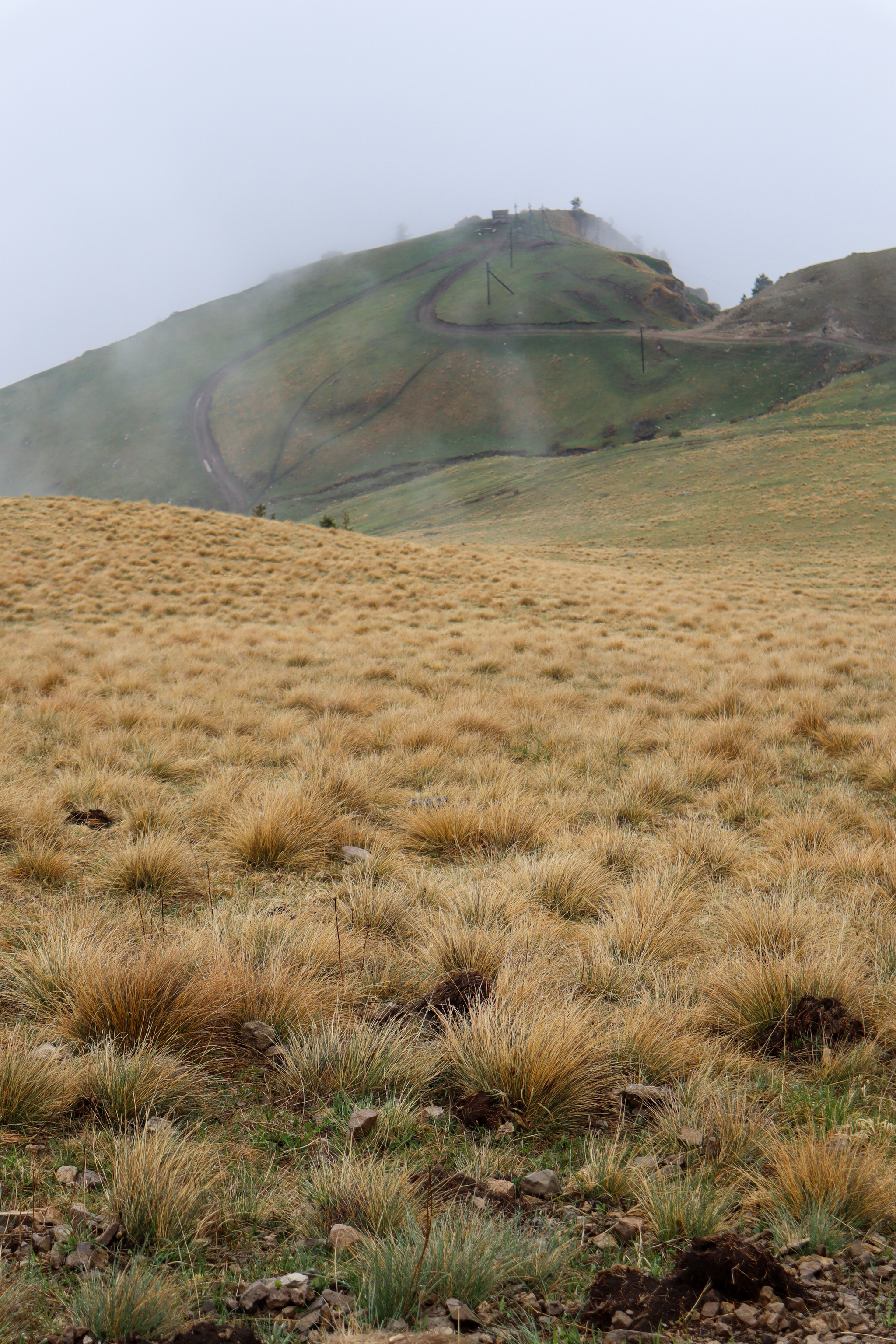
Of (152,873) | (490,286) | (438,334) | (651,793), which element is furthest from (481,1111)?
(490,286)

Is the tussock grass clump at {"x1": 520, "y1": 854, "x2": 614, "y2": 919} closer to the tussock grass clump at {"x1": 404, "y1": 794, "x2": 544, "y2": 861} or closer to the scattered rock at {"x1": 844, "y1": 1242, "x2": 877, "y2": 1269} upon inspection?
the tussock grass clump at {"x1": 404, "y1": 794, "x2": 544, "y2": 861}

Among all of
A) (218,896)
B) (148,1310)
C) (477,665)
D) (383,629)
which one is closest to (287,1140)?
(148,1310)

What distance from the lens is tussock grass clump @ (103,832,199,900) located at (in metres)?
3.91

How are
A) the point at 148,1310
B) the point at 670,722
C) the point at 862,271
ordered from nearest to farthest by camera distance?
the point at 148,1310 → the point at 670,722 → the point at 862,271

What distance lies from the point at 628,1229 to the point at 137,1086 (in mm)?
1489

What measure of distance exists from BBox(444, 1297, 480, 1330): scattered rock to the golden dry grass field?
0.03 m

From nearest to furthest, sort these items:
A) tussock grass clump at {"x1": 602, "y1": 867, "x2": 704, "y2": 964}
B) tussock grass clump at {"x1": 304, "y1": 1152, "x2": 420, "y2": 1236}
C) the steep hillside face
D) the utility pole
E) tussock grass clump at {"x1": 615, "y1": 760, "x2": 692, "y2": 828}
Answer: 1. tussock grass clump at {"x1": 304, "y1": 1152, "x2": 420, "y2": 1236}
2. tussock grass clump at {"x1": 602, "y1": 867, "x2": 704, "y2": 964}
3. tussock grass clump at {"x1": 615, "y1": 760, "x2": 692, "y2": 828}
4. the steep hillside face
5. the utility pole

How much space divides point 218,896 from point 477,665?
24.3ft

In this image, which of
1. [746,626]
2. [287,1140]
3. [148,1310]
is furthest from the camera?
[746,626]

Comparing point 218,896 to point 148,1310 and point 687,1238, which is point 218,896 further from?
point 687,1238

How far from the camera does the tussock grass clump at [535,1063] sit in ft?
7.77

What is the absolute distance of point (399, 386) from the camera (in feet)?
477

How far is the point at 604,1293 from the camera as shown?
1691 mm

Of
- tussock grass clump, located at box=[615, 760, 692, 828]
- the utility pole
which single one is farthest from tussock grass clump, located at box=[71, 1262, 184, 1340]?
the utility pole
